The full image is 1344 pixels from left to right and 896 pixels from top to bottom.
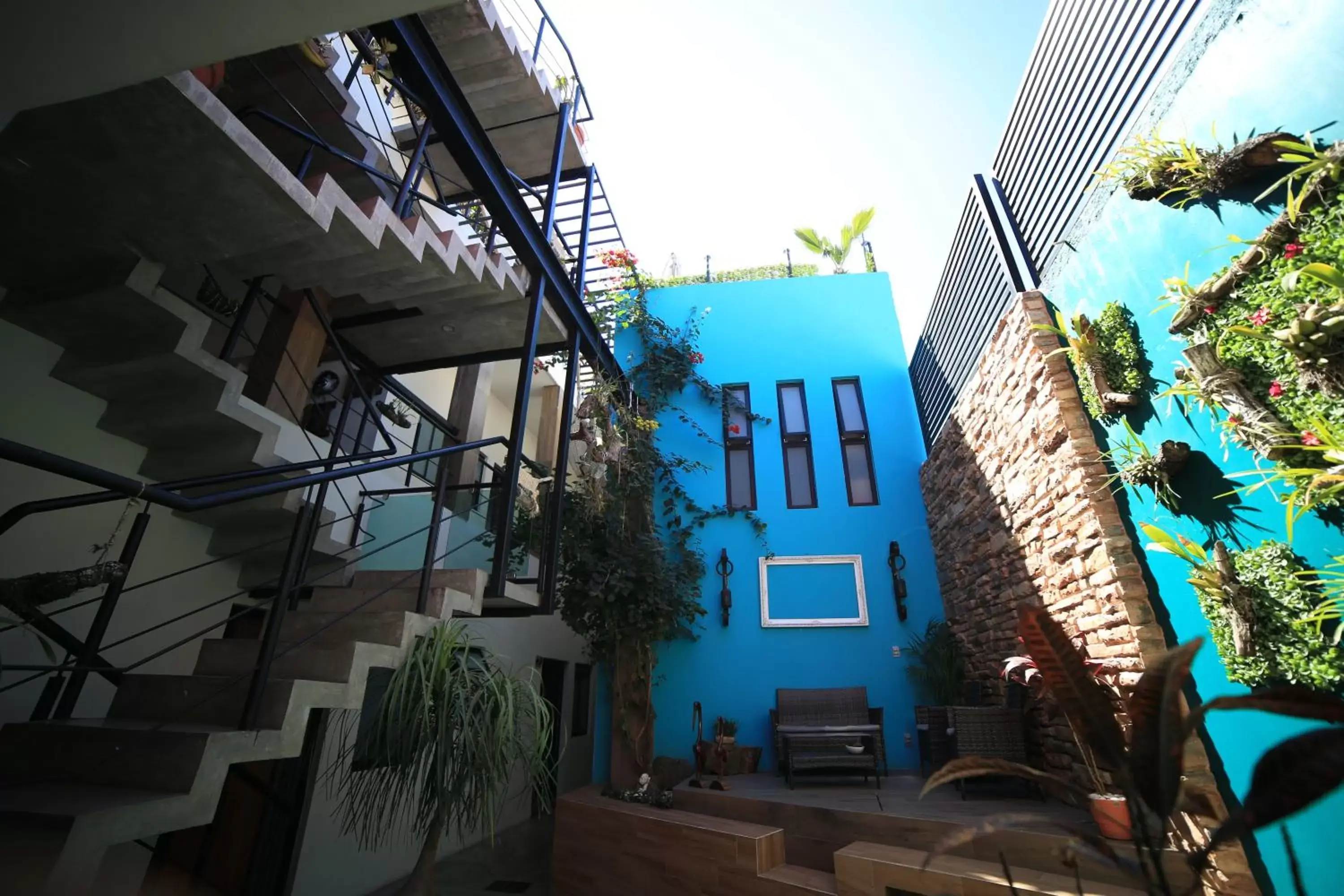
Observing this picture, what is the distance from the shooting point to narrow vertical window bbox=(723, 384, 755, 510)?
680 cm

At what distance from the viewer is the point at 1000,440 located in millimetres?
4375

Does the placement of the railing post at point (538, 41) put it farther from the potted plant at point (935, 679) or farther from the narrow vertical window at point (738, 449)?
the potted plant at point (935, 679)

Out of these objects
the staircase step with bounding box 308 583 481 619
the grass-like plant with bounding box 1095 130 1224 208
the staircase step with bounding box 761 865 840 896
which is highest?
the grass-like plant with bounding box 1095 130 1224 208

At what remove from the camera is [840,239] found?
1034 centimetres

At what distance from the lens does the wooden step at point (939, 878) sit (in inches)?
101

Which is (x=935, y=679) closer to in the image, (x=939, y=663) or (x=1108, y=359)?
(x=939, y=663)

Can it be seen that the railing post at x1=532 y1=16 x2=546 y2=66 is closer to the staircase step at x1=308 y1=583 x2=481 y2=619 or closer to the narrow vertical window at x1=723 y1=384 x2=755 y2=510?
the narrow vertical window at x1=723 y1=384 x2=755 y2=510

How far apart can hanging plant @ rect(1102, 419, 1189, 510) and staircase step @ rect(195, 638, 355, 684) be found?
377 cm

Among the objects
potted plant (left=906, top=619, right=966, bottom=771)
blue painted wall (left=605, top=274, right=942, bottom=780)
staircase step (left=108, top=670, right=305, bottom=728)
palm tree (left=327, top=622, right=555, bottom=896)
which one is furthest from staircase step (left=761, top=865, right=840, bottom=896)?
staircase step (left=108, top=670, right=305, bottom=728)

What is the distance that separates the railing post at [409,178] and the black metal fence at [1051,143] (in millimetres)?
3833

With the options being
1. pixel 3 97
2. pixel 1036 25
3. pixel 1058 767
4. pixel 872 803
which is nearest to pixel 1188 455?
pixel 1058 767

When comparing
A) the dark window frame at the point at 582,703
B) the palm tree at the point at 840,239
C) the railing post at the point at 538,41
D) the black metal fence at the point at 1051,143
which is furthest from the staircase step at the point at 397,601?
the palm tree at the point at 840,239

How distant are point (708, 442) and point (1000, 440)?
3.43 m

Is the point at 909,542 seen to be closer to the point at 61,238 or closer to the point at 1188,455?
the point at 1188,455
